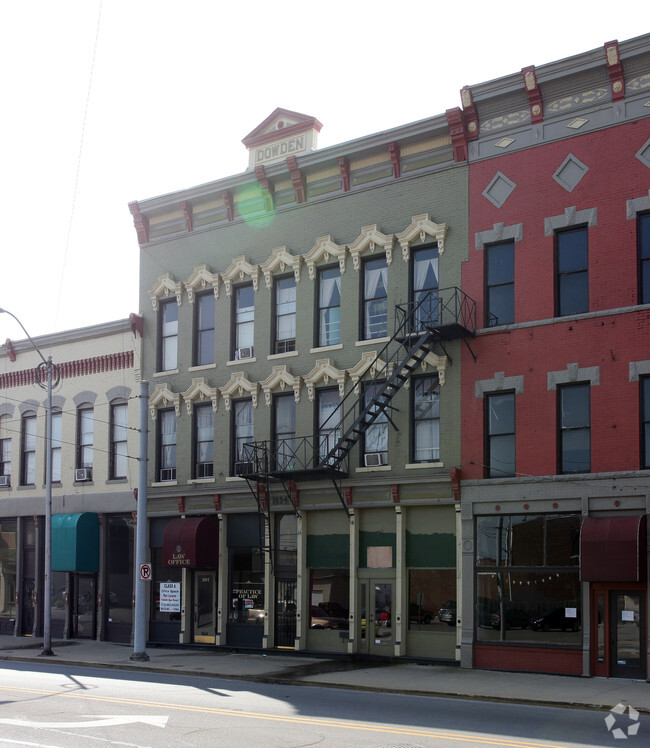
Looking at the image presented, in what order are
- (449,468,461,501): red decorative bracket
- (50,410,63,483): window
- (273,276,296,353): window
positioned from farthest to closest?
1. (50,410,63,483): window
2. (273,276,296,353): window
3. (449,468,461,501): red decorative bracket

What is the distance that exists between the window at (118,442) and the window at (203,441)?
356 cm

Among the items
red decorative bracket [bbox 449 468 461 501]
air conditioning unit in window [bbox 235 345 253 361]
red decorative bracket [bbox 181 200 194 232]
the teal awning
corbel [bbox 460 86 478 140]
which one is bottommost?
the teal awning

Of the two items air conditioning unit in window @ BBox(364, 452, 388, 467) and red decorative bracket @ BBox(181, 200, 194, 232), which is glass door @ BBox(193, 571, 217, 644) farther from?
red decorative bracket @ BBox(181, 200, 194, 232)

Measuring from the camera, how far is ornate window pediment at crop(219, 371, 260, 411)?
2894 centimetres

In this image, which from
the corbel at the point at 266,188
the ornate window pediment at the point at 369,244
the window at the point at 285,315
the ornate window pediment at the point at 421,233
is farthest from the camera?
the corbel at the point at 266,188

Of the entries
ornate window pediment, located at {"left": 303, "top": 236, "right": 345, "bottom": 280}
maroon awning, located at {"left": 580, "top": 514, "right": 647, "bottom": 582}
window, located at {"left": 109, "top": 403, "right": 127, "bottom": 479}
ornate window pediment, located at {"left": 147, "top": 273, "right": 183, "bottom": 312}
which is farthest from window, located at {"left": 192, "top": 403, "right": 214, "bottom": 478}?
maroon awning, located at {"left": 580, "top": 514, "right": 647, "bottom": 582}

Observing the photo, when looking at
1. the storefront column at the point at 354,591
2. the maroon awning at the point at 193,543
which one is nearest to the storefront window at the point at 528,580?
the storefront column at the point at 354,591

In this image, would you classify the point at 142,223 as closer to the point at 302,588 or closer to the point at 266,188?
the point at 266,188

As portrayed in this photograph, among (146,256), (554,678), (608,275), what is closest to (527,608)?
(554,678)

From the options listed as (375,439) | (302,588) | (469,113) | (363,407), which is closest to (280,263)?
(363,407)

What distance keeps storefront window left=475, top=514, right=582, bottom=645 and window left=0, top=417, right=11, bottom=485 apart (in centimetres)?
2051

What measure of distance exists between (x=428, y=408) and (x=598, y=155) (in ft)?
25.0

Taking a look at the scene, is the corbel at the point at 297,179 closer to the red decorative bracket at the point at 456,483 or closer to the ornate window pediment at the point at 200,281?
the ornate window pediment at the point at 200,281

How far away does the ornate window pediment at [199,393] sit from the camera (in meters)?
29.9
